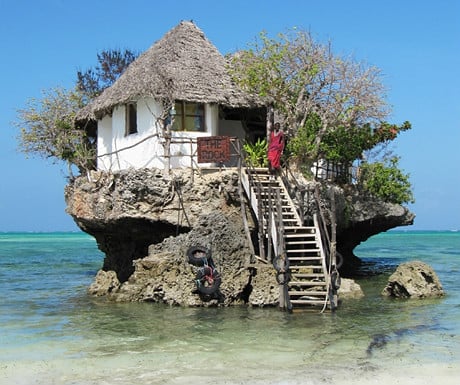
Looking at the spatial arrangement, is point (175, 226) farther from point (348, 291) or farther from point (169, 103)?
point (348, 291)

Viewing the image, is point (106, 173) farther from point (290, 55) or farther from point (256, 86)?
point (290, 55)

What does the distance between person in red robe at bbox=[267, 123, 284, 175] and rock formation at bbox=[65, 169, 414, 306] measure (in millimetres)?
1202

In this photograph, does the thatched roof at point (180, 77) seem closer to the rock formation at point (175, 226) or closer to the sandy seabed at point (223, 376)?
the rock formation at point (175, 226)

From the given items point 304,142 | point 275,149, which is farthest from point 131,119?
point 304,142

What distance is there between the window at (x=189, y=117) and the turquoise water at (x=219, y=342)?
5.64 metres

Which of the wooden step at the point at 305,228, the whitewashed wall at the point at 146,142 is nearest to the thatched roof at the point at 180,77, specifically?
the whitewashed wall at the point at 146,142

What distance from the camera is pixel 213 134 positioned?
20750mm

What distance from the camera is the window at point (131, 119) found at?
2125 centimetres

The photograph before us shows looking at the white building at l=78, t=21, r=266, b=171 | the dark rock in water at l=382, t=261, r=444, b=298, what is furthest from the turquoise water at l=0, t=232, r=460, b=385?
the white building at l=78, t=21, r=266, b=171

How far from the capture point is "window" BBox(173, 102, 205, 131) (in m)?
20.4

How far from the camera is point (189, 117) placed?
67.6 ft

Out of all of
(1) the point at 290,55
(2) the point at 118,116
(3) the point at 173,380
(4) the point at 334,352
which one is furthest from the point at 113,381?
(1) the point at 290,55

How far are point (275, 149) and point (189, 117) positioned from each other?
3.02m

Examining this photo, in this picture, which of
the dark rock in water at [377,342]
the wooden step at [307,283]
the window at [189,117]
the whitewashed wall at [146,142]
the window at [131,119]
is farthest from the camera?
the window at [131,119]
